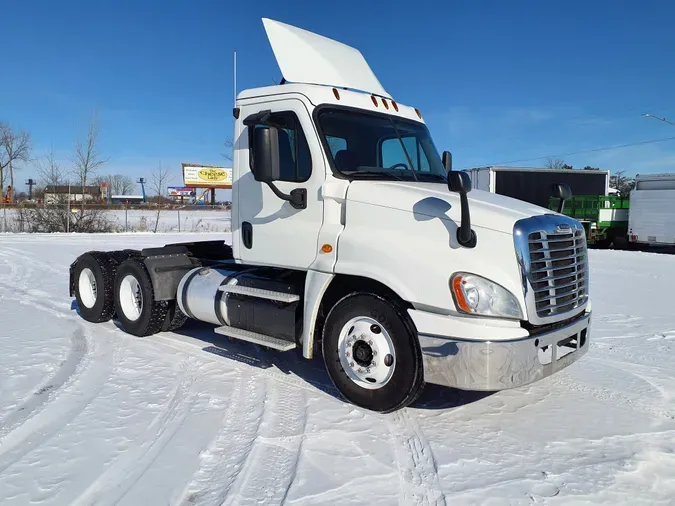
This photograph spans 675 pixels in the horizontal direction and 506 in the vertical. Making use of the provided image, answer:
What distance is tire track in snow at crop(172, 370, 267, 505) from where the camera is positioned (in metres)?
3.17

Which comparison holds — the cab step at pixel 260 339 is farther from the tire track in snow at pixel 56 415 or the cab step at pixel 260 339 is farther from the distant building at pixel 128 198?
the distant building at pixel 128 198

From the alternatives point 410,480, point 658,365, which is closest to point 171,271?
point 410,480

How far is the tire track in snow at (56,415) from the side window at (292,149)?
2579mm

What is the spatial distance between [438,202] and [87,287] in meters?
5.81

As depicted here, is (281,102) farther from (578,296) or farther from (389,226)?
(578,296)

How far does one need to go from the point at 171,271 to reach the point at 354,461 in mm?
3981

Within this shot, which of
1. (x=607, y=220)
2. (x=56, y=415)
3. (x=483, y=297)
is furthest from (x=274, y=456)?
(x=607, y=220)

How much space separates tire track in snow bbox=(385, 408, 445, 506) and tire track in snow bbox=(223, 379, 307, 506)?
70cm

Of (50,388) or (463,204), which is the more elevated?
(463,204)

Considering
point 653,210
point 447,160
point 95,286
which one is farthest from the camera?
point 653,210

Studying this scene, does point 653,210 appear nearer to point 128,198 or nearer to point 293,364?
point 293,364

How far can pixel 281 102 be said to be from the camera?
5.06m

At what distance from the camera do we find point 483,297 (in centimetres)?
384

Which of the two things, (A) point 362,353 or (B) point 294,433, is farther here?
(A) point 362,353
